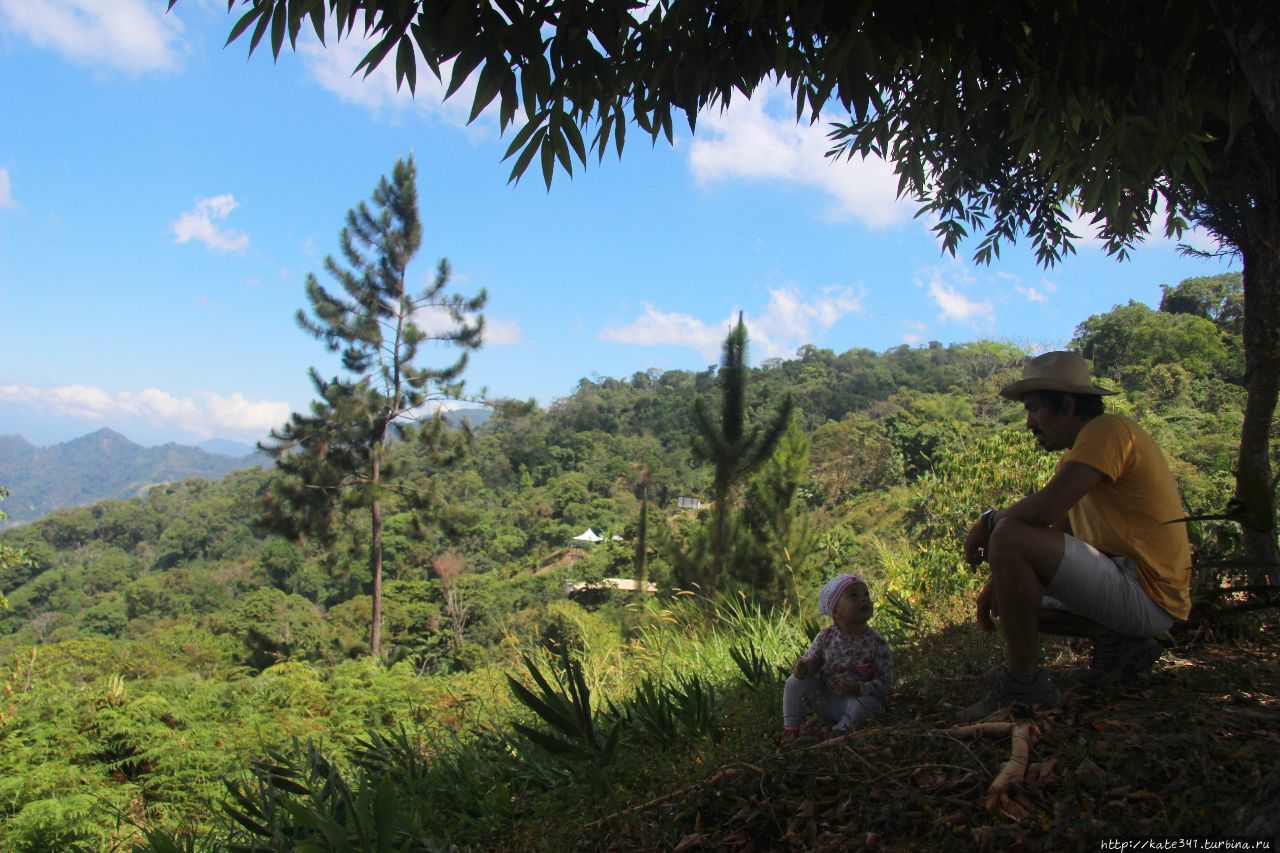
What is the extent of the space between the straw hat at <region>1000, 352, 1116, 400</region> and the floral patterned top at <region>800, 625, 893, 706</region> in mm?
939

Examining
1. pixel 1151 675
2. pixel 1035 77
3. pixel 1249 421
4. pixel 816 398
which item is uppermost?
pixel 816 398

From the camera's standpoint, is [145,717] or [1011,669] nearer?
[1011,669]

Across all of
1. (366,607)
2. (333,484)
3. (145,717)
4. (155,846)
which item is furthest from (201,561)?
(155,846)

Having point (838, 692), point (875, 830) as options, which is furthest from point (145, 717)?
point (875, 830)

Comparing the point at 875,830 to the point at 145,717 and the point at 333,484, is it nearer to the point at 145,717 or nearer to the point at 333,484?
the point at 145,717

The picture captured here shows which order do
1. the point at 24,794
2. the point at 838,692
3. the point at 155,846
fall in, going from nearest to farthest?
the point at 155,846, the point at 838,692, the point at 24,794

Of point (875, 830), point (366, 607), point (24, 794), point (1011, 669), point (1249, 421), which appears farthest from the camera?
point (366, 607)

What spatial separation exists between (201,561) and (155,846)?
197ft

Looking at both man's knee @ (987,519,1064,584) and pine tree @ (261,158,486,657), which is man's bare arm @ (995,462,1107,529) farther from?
pine tree @ (261,158,486,657)

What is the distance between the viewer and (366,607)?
102 feet

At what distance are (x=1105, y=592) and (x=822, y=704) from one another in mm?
942

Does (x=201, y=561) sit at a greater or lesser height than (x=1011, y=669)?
lesser

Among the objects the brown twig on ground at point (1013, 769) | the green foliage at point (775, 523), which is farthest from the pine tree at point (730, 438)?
the brown twig on ground at point (1013, 769)

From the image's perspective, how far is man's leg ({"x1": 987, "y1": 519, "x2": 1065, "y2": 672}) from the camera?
7.50 feet
